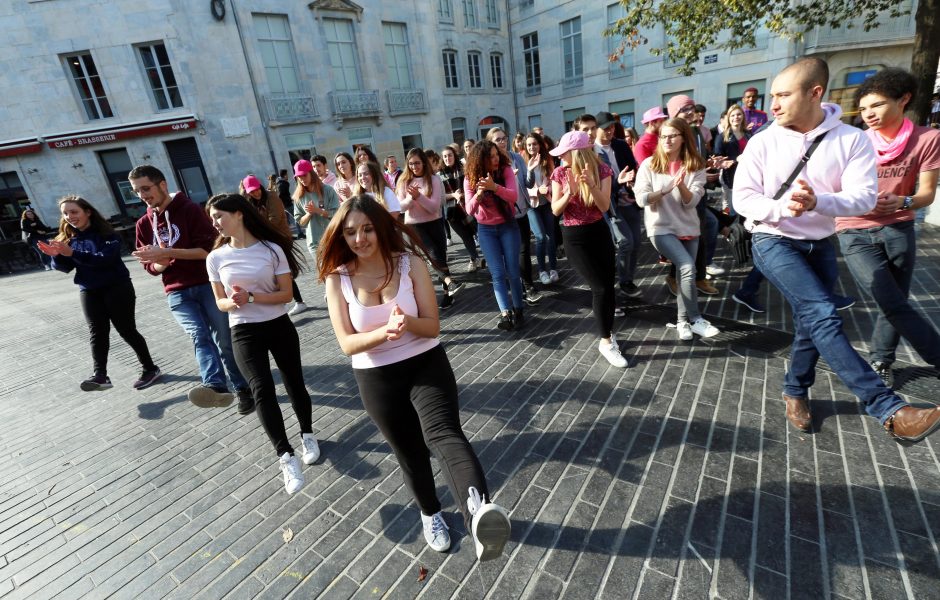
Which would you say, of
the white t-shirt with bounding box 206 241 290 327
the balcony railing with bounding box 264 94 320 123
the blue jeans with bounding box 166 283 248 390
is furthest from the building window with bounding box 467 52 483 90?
the white t-shirt with bounding box 206 241 290 327

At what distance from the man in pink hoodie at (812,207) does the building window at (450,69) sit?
25787 mm

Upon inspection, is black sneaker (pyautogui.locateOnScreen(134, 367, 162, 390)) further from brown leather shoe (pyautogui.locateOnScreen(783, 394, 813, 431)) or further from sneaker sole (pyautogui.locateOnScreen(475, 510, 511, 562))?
brown leather shoe (pyautogui.locateOnScreen(783, 394, 813, 431))

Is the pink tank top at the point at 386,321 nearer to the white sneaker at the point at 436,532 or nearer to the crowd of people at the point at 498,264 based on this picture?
the crowd of people at the point at 498,264

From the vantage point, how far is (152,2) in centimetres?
1692

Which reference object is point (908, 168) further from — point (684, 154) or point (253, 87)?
point (253, 87)

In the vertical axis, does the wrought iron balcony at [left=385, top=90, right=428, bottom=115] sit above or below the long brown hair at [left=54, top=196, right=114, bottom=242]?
Answer: above

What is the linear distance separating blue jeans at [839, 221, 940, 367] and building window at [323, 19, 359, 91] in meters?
22.5

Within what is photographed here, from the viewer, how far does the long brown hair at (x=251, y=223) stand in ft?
9.80

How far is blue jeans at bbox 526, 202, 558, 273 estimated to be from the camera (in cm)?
629

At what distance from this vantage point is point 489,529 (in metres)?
1.77

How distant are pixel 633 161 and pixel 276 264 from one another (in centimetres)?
509

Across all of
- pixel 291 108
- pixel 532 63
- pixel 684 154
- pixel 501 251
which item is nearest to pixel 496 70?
pixel 532 63

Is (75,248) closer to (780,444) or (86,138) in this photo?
(780,444)

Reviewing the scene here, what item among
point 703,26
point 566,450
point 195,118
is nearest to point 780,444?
point 566,450
